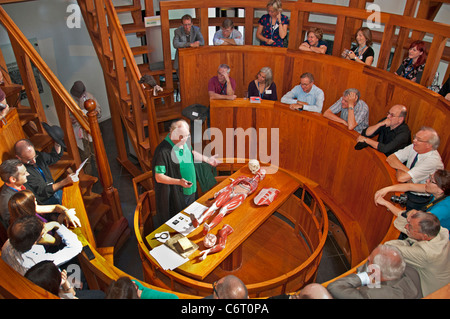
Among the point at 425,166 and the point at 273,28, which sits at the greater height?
the point at 273,28

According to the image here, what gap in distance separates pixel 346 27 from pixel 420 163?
299 cm

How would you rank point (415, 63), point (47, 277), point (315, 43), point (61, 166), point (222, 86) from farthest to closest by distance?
point (222, 86), point (315, 43), point (61, 166), point (415, 63), point (47, 277)

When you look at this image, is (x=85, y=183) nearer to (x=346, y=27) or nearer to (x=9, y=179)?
(x=9, y=179)

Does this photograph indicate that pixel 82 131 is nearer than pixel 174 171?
No

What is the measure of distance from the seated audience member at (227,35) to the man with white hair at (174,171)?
292 centimetres

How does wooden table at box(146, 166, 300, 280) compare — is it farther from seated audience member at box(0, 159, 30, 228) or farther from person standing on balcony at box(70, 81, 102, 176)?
person standing on balcony at box(70, 81, 102, 176)

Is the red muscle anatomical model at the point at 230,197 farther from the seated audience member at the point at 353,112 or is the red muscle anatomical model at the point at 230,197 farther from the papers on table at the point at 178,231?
the seated audience member at the point at 353,112

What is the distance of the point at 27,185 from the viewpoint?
409 cm

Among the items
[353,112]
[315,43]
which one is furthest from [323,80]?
[353,112]

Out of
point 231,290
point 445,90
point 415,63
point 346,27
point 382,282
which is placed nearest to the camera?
point 231,290

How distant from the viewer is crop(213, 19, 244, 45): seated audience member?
657cm

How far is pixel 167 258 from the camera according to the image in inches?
149

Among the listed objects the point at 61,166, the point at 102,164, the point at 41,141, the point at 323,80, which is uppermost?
the point at 323,80

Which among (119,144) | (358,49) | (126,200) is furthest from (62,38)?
(358,49)
